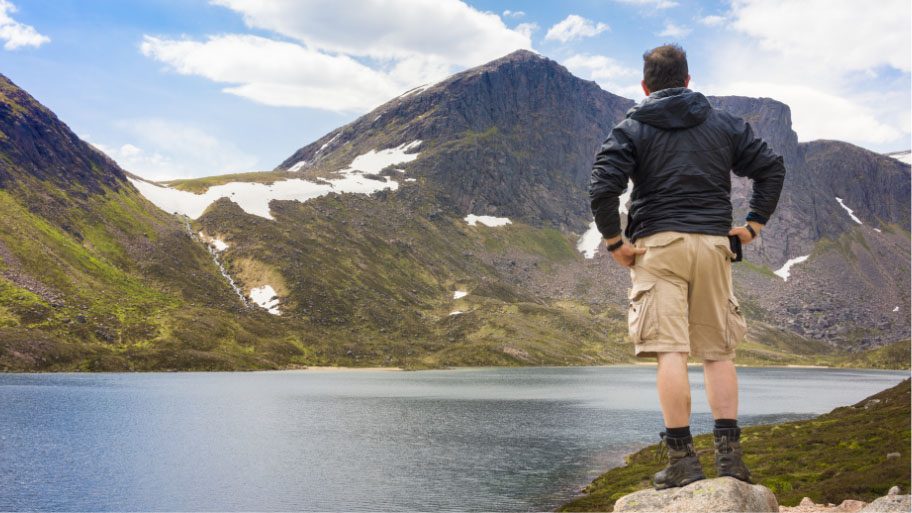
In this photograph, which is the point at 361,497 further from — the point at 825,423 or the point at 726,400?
the point at 825,423

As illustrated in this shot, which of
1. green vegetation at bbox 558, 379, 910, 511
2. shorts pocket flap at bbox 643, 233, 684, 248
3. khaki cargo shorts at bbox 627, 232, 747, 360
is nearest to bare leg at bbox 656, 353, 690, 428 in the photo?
khaki cargo shorts at bbox 627, 232, 747, 360

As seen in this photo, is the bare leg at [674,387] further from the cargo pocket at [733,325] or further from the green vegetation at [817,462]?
the green vegetation at [817,462]

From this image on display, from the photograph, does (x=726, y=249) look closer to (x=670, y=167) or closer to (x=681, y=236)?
(x=681, y=236)

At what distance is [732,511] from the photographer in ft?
25.0

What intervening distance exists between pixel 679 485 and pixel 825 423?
2716 inches

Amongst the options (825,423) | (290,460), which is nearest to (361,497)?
(290,460)

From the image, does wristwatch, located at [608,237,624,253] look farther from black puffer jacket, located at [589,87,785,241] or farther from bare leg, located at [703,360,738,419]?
bare leg, located at [703,360,738,419]

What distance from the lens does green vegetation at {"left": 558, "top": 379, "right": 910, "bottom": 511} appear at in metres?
30.1

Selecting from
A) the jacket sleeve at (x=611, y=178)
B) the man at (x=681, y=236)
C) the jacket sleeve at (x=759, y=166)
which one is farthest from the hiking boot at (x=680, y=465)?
the jacket sleeve at (x=759, y=166)

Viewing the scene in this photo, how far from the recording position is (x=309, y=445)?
6719 centimetres

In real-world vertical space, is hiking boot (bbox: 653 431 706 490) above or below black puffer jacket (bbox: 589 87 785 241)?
below

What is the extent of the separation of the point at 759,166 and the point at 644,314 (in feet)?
8.78

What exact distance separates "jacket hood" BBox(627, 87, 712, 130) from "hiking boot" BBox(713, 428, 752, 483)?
402cm

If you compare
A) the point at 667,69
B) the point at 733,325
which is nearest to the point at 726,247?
the point at 733,325
